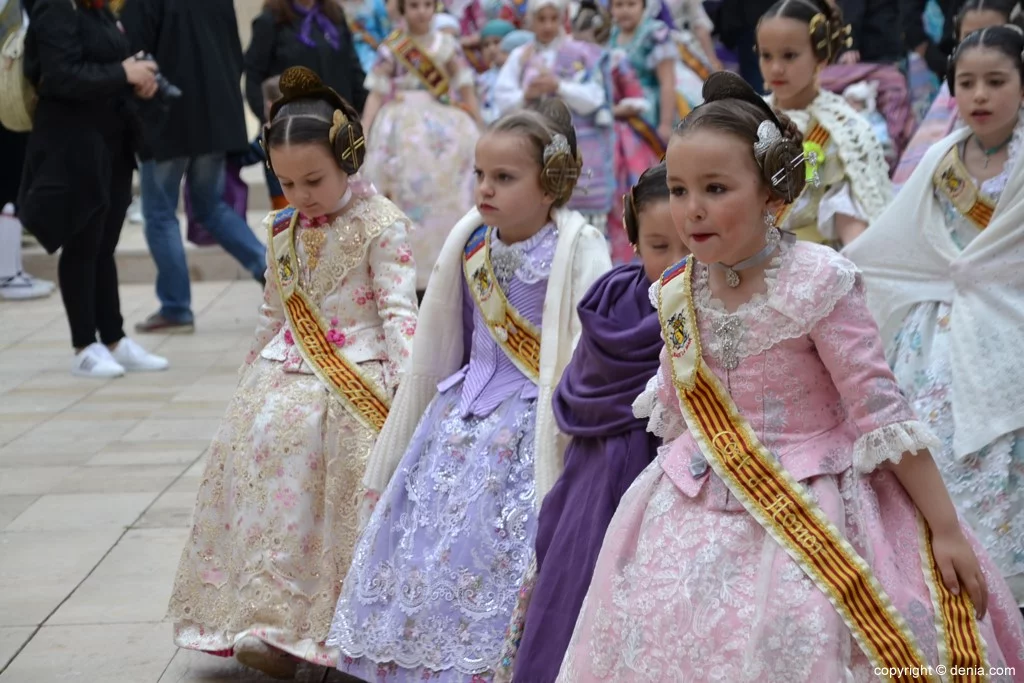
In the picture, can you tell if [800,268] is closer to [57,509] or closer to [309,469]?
[309,469]

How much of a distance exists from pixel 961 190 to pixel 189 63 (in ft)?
17.5

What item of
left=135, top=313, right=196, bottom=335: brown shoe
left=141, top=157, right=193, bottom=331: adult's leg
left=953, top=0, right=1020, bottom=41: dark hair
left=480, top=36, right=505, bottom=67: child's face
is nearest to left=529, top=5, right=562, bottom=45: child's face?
left=480, top=36, right=505, bottom=67: child's face

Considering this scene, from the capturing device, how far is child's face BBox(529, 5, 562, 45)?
8.81 metres

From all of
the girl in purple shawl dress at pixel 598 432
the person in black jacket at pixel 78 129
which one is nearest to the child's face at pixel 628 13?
the person in black jacket at pixel 78 129

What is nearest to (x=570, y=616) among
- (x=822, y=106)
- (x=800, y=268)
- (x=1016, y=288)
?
(x=800, y=268)

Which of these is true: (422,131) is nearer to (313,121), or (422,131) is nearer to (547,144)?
(313,121)

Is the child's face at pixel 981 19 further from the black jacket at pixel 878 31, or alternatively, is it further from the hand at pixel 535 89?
the hand at pixel 535 89

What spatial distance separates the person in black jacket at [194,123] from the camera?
8.46m

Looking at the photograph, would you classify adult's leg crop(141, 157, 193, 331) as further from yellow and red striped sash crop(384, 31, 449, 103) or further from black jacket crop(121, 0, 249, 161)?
yellow and red striped sash crop(384, 31, 449, 103)

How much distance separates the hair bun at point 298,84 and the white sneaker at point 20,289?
6956mm

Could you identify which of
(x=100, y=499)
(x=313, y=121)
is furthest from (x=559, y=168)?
(x=100, y=499)

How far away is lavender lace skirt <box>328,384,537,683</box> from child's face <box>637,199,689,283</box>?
0.54 metres

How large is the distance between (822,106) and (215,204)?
4.70m

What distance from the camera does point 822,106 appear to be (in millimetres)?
5074
